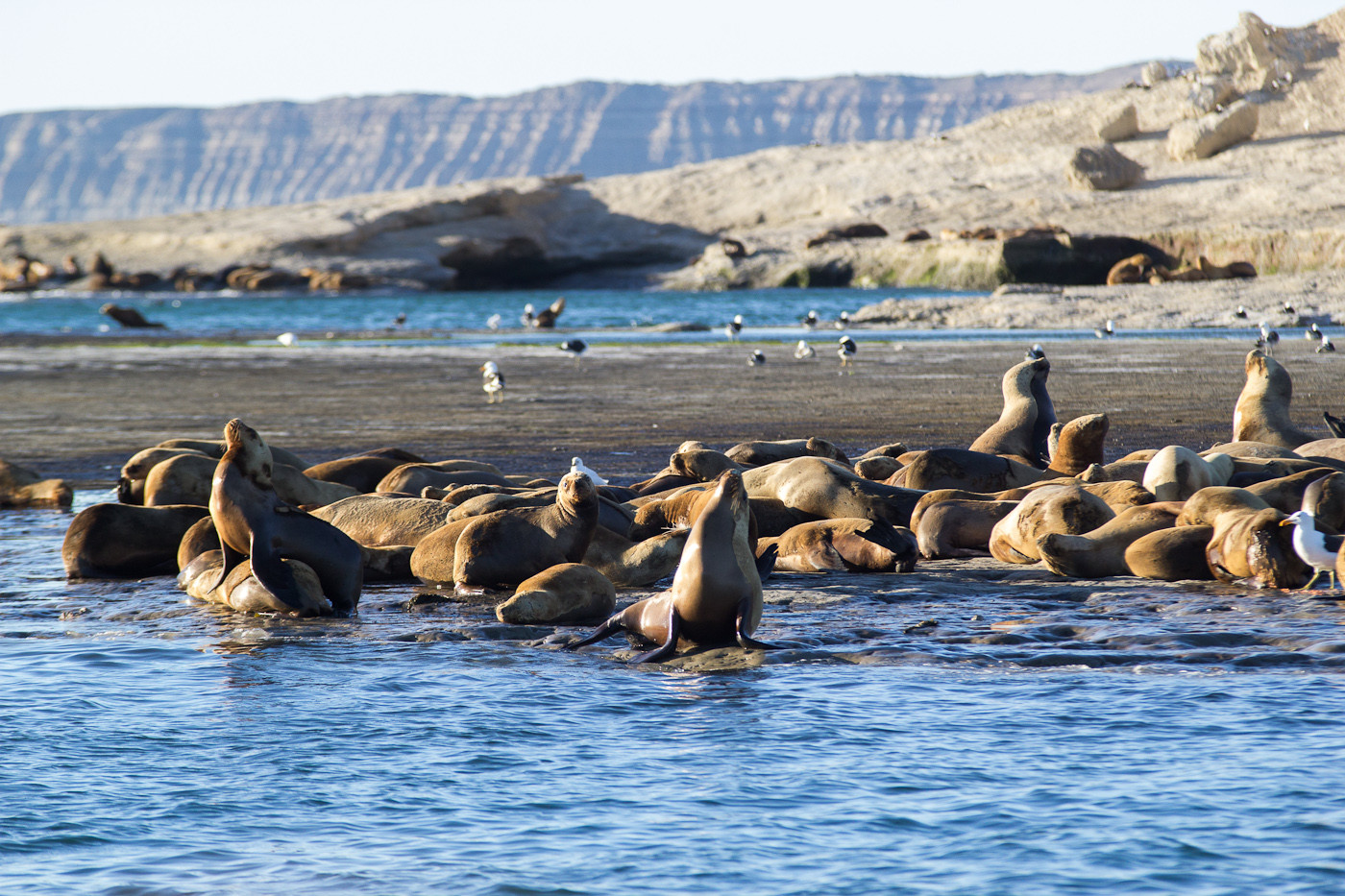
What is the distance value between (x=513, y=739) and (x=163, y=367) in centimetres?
2516

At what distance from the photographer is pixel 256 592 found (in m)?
7.39

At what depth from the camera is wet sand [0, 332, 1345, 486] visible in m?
14.5

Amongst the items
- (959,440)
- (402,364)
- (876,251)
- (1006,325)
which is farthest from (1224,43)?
(959,440)

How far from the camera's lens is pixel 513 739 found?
5031 mm

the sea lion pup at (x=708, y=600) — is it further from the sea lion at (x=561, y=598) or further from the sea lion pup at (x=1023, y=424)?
the sea lion pup at (x=1023, y=424)

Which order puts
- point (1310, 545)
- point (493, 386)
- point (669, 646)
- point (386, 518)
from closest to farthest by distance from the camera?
point (669, 646), point (1310, 545), point (386, 518), point (493, 386)

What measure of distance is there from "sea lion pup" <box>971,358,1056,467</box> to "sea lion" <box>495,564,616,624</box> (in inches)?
184

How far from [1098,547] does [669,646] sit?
117 inches

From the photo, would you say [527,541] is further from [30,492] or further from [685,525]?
[30,492]

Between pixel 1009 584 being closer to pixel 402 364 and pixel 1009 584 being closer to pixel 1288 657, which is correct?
pixel 1288 657

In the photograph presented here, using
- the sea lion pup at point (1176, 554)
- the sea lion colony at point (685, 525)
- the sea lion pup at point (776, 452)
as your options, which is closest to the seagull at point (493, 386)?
the sea lion pup at point (776, 452)

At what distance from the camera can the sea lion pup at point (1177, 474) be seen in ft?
29.1

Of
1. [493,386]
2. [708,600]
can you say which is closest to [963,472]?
[708,600]

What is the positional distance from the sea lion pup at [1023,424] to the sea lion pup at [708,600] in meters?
4.83
